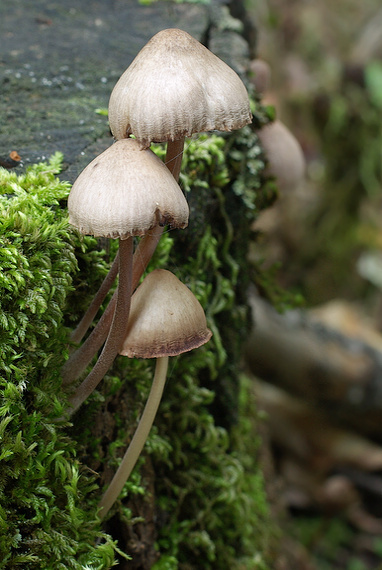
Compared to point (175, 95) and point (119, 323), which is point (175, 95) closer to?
point (175, 95)

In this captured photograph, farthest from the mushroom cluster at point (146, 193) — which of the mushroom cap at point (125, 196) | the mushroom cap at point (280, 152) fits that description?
the mushroom cap at point (280, 152)

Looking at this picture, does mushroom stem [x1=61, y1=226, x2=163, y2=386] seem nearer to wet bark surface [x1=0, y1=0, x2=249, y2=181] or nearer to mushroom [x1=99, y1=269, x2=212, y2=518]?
mushroom [x1=99, y1=269, x2=212, y2=518]

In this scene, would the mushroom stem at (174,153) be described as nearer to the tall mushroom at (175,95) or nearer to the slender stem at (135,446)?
the tall mushroom at (175,95)

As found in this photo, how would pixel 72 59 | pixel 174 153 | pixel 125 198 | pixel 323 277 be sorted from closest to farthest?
1. pixel 125 198
2. pixel 174 153
3. pixel 72 59
4. pixel 323 277

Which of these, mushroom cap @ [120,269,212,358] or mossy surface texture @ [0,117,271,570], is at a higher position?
mushroom cap @ [120,269,212,358]

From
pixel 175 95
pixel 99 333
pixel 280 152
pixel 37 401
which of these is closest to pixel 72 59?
pixel 280 152

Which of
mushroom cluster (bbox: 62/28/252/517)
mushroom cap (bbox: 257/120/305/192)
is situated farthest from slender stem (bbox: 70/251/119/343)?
mushroom cap (bbox: 257/120/305/192)
